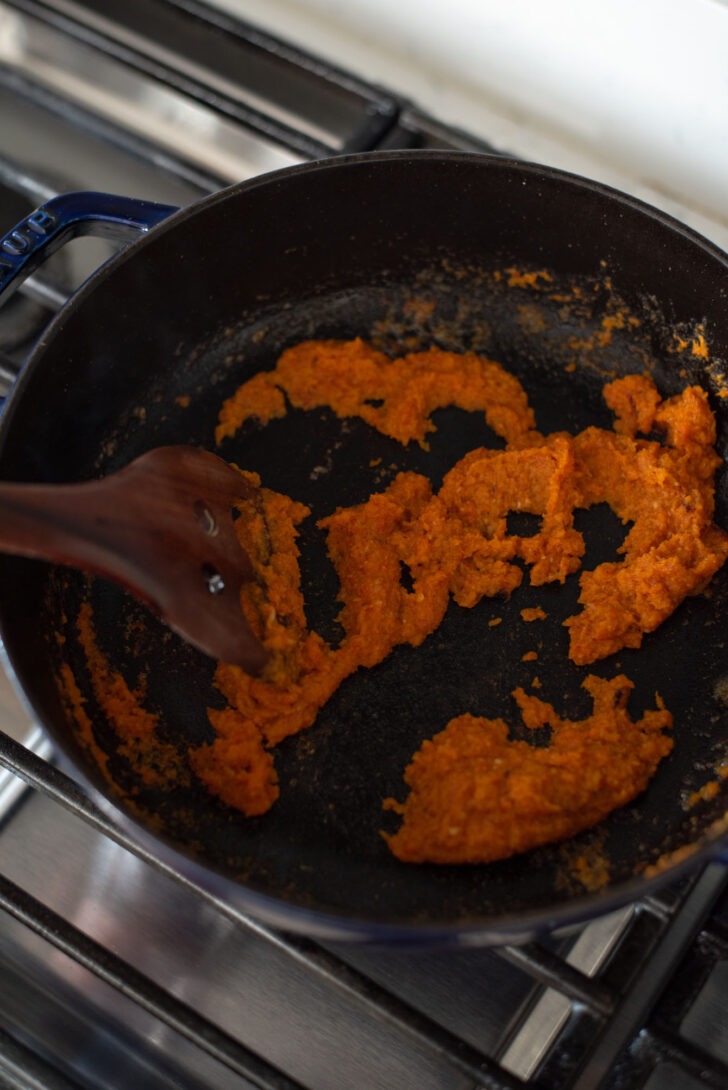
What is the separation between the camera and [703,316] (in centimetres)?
124

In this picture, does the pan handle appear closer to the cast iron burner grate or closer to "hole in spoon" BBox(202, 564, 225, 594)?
"hole in spoon" BBox(202, 564, 225, 594)

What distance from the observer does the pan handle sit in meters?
1.11

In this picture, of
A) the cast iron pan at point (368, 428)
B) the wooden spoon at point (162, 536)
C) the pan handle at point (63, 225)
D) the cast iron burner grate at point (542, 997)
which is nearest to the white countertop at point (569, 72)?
the cast iron pan at point (368, 428)

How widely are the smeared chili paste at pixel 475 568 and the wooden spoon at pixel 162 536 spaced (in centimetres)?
8

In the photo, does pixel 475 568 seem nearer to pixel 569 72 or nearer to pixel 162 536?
pixel 162 536

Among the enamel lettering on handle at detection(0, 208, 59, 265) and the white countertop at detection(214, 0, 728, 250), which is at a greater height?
the white countertop at detection(214, 0, 728, 250)

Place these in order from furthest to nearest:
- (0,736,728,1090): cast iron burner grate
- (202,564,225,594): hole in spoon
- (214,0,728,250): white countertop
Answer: (214,0,728,250): white countertop < (202,564,225,594): hole in spoon < (0,736,728,1090): cast iron burner grate

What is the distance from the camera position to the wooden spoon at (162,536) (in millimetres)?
910

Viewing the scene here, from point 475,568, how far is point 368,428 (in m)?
0.25

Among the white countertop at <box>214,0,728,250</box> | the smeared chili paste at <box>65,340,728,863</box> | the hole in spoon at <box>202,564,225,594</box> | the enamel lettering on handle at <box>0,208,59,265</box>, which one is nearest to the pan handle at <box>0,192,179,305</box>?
the enamel lettering on handle at <box>0,208,59,265</box>

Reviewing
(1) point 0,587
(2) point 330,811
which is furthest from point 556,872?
(1) point 0,587

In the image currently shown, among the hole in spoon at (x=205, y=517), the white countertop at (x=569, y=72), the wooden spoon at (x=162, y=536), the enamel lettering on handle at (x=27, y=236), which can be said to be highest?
the white countertop at (x=569, y=72)

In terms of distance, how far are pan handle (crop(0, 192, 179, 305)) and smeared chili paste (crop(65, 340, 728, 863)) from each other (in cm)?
26

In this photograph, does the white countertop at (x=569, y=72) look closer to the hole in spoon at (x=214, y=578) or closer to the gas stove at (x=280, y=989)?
the hole in spoon at (x=214, y=578)
